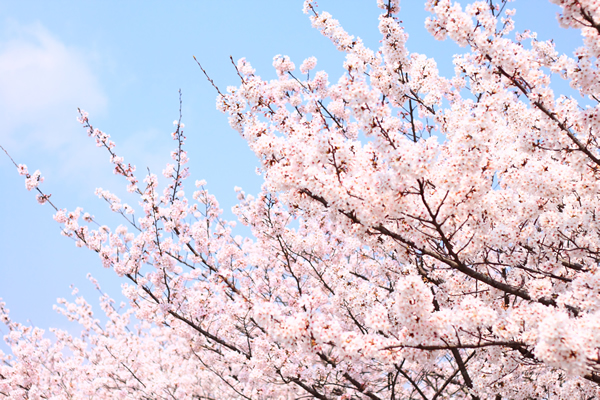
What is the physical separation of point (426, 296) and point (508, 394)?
345 centimetres

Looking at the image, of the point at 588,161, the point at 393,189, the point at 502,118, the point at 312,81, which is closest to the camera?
the point at 393,189

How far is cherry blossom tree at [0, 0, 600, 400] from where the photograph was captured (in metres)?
4.02

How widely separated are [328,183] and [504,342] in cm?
230

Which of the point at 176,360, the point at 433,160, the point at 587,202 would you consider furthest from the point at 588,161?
the point at 176,360

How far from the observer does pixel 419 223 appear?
472 centimetres

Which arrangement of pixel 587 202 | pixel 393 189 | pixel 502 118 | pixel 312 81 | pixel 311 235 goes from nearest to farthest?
pixel 393 189, pixel 587 202, pixel 502 118, pixel 312 81, pixel 311 235

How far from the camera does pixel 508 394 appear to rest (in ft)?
19.8

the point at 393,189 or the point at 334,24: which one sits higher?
the point at 334,24

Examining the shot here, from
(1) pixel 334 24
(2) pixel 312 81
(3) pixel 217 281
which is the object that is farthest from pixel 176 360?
(1) pixel 334 24

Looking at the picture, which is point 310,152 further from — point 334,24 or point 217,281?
point 217,281

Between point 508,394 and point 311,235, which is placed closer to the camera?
point 508,394

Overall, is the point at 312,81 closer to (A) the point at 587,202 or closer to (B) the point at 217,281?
(B) the point at 217,281

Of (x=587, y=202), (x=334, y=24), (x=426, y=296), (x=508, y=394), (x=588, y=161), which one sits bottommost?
(x=426, y=296)

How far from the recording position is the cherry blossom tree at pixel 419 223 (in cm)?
402
